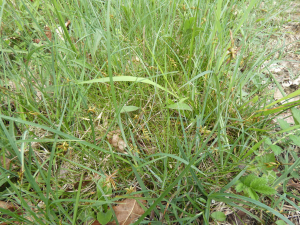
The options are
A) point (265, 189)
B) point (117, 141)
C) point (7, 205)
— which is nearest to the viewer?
point (265, 189)

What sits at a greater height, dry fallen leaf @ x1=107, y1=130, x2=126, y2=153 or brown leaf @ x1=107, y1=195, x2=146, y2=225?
dry fallen leaf @ x1=107, y1=130, x2=126, y2=153

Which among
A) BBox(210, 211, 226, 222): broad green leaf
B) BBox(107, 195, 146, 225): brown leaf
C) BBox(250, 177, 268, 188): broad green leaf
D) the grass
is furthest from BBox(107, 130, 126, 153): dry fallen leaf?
BBox(250, 177, 268, 188): broad green leaf

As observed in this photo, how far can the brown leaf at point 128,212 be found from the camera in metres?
0.84

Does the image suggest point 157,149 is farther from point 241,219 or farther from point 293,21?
point 293,21

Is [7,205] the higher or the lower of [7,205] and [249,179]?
the higher

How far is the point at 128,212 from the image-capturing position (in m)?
0.85

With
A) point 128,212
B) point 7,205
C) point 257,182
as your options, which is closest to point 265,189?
point 257,182

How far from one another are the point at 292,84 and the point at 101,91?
1.38 meters

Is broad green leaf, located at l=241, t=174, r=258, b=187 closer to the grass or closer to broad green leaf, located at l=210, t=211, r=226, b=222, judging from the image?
the grass

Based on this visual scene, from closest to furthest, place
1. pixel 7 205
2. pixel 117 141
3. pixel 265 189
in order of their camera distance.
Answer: pixel 265 189 < pixel 7 205 < pixel 117 141

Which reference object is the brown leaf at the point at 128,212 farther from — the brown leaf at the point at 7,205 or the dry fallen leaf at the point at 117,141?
the brown leaf at the point at 7,205

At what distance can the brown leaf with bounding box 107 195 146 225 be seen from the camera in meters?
0.84

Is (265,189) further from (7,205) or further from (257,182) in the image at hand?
(7,205)

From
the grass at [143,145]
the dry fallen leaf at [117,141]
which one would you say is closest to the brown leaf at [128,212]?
the grass at [143,145]
